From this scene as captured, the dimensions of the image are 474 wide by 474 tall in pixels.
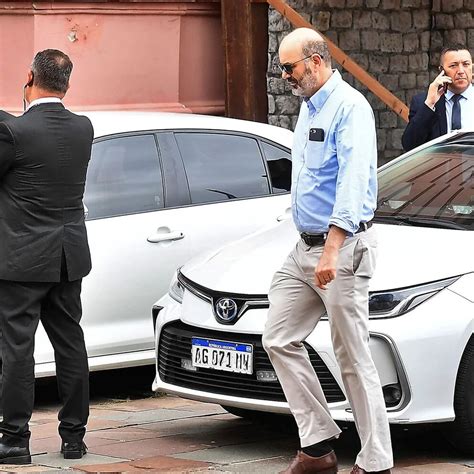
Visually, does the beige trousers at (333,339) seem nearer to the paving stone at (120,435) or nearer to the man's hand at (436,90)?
the paving stone at (120,435)

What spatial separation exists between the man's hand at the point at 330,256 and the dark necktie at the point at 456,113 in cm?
334

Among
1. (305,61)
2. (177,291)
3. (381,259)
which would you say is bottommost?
(177,291)

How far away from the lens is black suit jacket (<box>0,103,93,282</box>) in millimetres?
6312

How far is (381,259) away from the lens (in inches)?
250

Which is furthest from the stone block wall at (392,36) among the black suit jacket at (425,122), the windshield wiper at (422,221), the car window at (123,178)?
the windshield wiper at (422,221)

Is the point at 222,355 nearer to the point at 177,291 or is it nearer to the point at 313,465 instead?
the point at 177,291

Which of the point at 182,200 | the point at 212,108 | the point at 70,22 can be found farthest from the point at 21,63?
the point at 182,200

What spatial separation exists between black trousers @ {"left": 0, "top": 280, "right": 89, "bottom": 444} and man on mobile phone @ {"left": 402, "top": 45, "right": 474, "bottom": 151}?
9.95ft

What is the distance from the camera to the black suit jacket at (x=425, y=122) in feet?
28.7

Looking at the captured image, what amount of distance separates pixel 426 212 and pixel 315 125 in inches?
53.6

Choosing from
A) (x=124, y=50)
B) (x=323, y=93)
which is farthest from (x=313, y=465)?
(x=124, y=50)

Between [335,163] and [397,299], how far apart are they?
29.2 inches

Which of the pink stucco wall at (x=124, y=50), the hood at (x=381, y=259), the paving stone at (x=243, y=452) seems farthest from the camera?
the pink stucco wall at (x=124, y=50)

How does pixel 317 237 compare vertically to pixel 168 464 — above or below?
above
